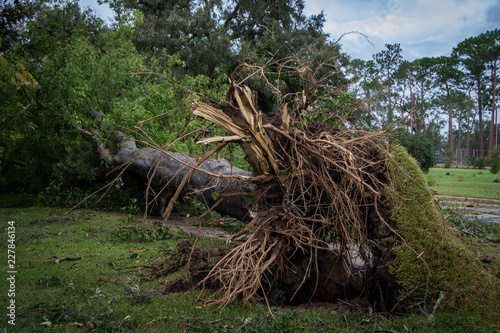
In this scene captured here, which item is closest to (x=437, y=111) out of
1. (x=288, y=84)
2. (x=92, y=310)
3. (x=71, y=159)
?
(x=288, y=84)

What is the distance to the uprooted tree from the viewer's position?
3557mm

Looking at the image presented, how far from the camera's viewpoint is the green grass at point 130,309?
2947 millimetres

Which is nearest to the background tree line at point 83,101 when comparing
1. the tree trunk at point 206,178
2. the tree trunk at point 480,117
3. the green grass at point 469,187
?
the tree trunk at point 206,178

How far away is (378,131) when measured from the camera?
4211mm

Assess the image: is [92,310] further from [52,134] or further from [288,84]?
[288,84]

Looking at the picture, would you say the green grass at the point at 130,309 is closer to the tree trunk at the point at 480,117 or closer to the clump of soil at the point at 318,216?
the clump of soil at the point at 318,216

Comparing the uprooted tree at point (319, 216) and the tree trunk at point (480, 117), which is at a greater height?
the tree trunk at point (480, 117)

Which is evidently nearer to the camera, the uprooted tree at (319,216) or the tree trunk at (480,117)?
the uprooted tree at (319,216)

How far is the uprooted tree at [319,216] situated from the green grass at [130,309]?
27 cm

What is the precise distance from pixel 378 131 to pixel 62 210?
7279mm

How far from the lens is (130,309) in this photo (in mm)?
3232

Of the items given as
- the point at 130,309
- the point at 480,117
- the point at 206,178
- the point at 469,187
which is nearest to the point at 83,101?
the point at 206,178

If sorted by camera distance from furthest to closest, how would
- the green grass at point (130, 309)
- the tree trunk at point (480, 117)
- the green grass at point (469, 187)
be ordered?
the tree trunk at point (480, 117) → the green grass at point (469, 187) → the green grass at point (130, 309)

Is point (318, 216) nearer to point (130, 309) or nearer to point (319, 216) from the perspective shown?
point (319, 216)
